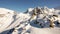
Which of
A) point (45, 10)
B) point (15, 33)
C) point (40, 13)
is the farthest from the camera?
point (45, 10)

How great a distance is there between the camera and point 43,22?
26.8m

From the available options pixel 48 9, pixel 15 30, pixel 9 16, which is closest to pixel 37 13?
pixel 48 9

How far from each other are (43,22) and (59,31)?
485 cm

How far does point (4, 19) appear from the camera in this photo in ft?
135

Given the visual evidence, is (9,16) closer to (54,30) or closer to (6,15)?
(6,15)

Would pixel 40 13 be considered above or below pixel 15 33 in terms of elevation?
above

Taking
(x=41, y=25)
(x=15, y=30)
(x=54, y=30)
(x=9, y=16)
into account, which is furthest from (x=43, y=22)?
(x=9, y=16)

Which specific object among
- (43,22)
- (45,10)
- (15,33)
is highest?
(45,10)

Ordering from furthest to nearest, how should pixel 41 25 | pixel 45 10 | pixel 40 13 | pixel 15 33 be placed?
1. pixel 45 10
2. pixel 40 13
3. pixel 41 25
4. pixel 15 33

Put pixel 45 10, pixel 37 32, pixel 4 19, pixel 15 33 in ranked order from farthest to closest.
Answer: pixel 4 19
pixel 45 10
pixel 15 33
pixel 37 32

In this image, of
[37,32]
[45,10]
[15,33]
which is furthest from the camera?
[45,10]

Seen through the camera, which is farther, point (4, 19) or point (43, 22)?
point (4, 19)

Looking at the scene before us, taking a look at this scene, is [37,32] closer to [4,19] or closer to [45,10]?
[45,10]

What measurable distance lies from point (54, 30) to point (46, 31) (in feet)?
4.79
